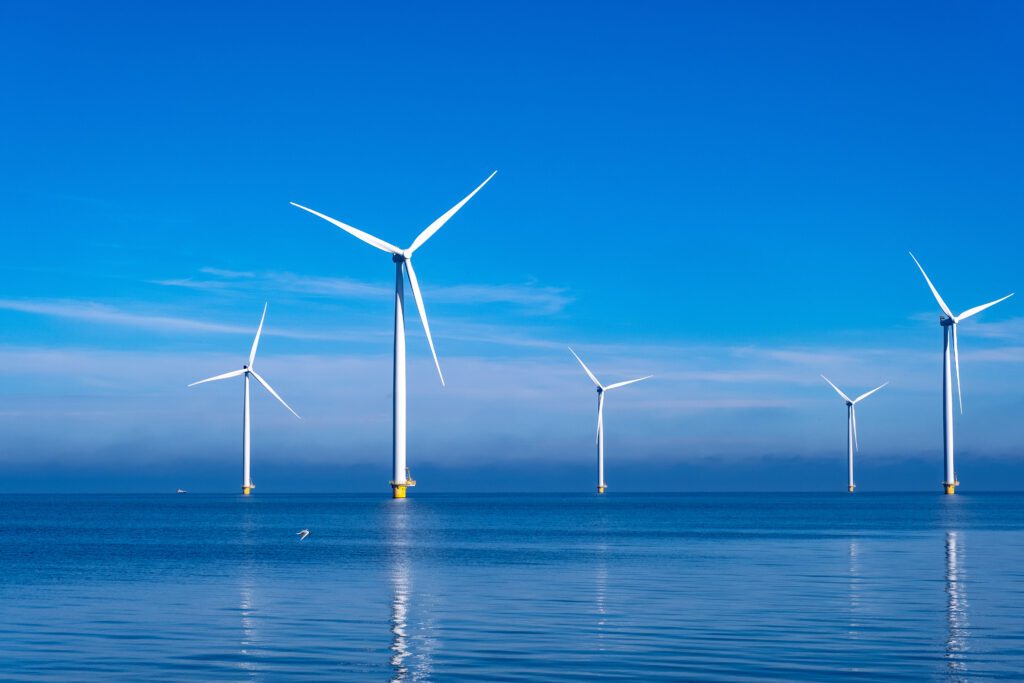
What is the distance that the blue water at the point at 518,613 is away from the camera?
3272 centimetres

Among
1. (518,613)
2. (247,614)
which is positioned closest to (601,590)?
(518,613)

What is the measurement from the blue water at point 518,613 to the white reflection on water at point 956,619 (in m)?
0.12

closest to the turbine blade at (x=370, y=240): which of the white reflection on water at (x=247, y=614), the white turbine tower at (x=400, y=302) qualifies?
the white turbine tower at (x=400, y=302)

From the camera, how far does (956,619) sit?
42688 mm

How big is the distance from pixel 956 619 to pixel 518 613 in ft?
48.9

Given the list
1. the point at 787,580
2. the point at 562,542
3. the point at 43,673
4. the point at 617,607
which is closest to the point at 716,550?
the point at 562,542

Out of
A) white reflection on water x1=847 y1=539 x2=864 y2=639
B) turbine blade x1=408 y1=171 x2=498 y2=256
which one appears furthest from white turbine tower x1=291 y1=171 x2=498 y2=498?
white reflection on water x1=847 y1=539 x2=864 y2=639

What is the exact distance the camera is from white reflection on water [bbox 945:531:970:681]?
1278 inches

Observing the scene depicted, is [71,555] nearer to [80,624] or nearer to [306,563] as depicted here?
[306,563]

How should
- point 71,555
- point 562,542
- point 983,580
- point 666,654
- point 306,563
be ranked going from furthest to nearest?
point 562,542 < point 71,555 < point 306,563 < point 983,580 < point 666,654

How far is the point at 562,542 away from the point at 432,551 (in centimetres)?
1706

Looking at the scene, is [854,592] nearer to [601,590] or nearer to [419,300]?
[601,590]

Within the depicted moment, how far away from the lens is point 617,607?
4766 cm

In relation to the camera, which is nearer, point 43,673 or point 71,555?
point 43,673
